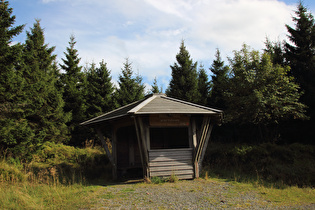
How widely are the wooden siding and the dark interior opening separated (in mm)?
3765

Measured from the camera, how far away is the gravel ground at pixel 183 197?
551 centimetres

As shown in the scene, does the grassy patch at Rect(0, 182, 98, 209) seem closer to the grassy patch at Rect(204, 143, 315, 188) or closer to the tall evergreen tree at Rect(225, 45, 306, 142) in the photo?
the grassy patch at Rect(204, 143, 315, 188)

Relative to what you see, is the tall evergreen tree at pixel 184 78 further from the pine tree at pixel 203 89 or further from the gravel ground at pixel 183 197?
the gravel ground at pixel 183 197

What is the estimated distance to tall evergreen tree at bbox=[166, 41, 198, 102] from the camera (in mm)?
18938

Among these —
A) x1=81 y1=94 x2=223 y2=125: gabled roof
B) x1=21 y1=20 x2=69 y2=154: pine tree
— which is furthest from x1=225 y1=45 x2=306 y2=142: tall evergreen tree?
x1=21 y1=20 x2=69 y2=154: pine tree

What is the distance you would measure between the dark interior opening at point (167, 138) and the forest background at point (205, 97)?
6.97ft

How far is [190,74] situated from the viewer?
1975cm

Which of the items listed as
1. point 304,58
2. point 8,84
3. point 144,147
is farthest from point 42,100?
point 304,58

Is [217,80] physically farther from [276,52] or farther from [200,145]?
[200,145]

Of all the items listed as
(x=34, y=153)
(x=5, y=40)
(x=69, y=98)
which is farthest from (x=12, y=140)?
(x=69, y=98)

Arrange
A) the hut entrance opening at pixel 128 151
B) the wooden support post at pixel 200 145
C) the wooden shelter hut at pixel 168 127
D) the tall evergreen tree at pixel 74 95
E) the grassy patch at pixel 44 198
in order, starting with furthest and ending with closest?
1. the tall evergreen tree at pixel 74 95
2. the hut entrance opening at pixel 128 151
3. the wooden support post at pixel 200 145
4. the wooden shelter hut at pixel 168 127
5. the grassy patch at pixel 44 198

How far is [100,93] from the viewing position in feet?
63.8

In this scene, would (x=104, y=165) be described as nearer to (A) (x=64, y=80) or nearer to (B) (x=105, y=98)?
(B) (x=105, y=98)

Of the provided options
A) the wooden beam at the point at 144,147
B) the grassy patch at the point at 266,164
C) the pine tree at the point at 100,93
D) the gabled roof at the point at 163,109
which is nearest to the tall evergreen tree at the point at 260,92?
the grassy patch at the point at 266,164
